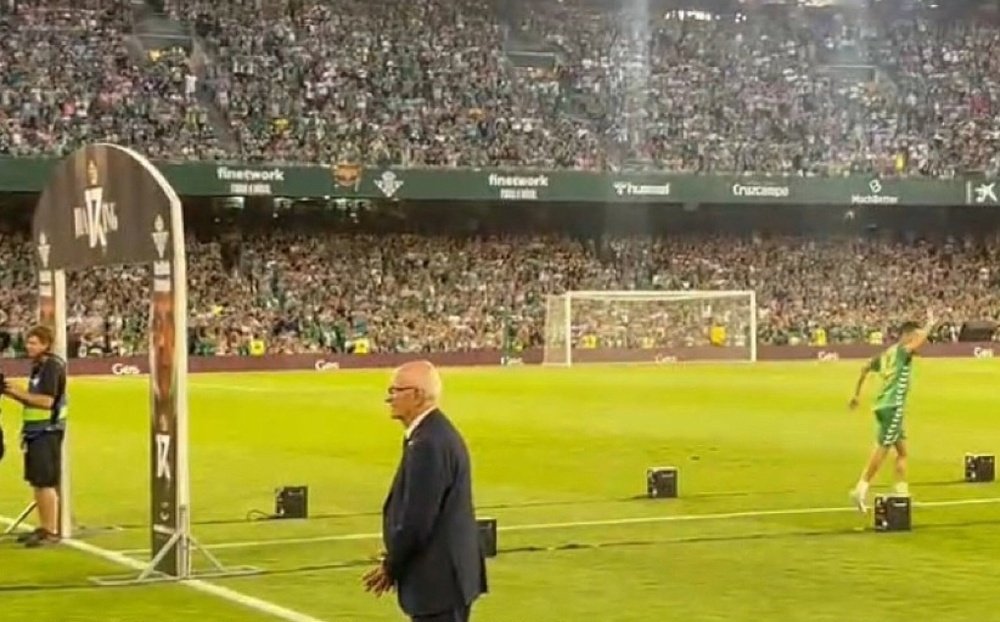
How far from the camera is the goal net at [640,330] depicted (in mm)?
58844

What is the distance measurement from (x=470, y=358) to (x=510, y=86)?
47.4ft

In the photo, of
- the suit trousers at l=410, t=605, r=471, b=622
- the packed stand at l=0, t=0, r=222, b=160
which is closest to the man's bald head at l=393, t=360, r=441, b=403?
the suit trousers at l=410, t=605, r=471, b=622

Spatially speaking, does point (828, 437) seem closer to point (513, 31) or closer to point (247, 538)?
point (247, 538)

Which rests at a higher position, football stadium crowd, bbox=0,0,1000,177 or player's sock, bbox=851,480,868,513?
football stadium crowd, bbox=0,0,1000,177

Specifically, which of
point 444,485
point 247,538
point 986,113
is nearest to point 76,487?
point 247,538

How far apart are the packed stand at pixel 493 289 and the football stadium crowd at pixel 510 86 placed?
12.2 feet

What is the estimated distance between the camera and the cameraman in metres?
16.5

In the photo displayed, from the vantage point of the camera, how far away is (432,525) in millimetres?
7734

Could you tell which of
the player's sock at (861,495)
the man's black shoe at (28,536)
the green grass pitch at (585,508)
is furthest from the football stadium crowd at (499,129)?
the player's sock at (861,495)

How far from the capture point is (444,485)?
777cm

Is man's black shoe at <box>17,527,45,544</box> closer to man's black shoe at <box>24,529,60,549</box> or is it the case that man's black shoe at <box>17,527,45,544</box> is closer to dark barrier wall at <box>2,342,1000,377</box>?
man's black shoe at <box>24,529,60,549</box>

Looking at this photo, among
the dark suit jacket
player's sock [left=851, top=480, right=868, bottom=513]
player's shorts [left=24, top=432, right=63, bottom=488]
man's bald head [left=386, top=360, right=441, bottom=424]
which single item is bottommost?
player's sock [left=851, top=480, right=868, bottom=513]

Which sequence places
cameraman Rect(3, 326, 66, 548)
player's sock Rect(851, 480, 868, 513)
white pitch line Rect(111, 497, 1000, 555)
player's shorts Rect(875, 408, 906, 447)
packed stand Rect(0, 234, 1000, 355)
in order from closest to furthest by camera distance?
cameraman Rect(3, 326, 66, 548), white pitch line Rect(111, 497, 1000, 555), player's sock Rect(851, 480, 868, 513), player's shorts Rect(875, 408, 906, 447), packed stand Rect(0, 234, 1000, 355)

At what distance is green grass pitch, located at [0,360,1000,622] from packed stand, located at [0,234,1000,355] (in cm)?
1676
